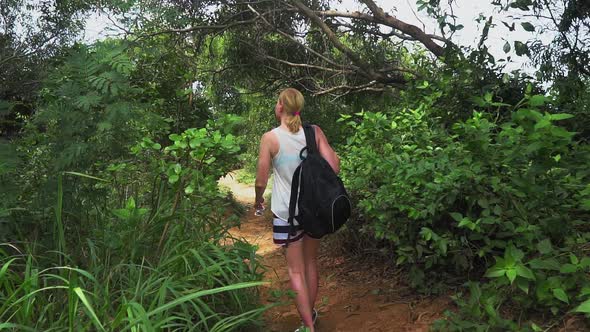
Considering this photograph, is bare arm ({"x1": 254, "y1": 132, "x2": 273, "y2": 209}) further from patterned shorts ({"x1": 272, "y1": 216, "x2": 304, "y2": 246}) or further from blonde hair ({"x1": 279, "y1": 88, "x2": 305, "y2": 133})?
patterned shorts ({"x1": 272, "y1": 216, "x2": 304, "y2": 246})

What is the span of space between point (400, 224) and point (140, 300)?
2.19m

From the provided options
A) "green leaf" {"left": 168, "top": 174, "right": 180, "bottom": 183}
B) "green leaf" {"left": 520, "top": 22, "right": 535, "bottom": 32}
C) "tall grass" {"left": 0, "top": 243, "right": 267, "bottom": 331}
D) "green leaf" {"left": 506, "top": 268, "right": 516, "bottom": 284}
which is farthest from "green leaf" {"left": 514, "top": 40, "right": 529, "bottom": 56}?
"green leaf" {"left": 168, "top": 174, "right": 180, "bottom": 183}

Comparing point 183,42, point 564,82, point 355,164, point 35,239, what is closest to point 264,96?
point 183,42

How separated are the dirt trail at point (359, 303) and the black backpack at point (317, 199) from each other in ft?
3.09

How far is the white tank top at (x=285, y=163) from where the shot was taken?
3475 mm

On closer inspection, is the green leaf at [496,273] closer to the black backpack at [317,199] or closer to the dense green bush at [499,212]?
the dense green bush at [499,212]

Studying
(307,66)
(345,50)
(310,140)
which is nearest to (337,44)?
(345,50)

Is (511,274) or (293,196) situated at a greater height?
(293,196)

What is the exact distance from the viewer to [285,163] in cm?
348

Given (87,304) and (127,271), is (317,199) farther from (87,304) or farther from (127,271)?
(87,304)

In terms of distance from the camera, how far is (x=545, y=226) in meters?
3.18

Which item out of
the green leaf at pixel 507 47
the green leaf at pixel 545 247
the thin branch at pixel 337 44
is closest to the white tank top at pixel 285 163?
the green leaf at pixel 545 247

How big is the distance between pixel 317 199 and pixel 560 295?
1.49 m

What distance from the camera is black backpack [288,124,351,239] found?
10.9 feet
